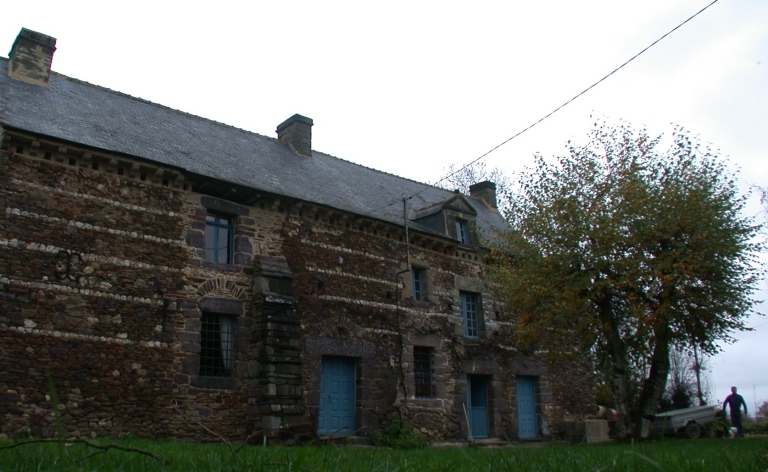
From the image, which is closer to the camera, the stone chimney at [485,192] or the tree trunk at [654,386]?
the tree trunk at [654,386]

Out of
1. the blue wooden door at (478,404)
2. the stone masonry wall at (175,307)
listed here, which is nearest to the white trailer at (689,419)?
the blue wooden door at (478,404)

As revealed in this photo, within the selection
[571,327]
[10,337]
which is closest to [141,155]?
[10,337]

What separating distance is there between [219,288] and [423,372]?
20.9 ft

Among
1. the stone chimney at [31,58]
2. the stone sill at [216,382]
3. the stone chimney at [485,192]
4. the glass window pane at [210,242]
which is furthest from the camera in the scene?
the stone chimney at [485,192]

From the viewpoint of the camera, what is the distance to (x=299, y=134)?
1972cm

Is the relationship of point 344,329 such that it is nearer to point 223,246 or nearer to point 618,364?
point 223,246

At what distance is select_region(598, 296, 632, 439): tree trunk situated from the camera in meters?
15.8

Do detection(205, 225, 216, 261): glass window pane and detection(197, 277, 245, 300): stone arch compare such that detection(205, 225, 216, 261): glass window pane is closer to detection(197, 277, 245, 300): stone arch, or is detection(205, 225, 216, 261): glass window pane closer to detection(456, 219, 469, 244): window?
detection(197, 277, 245, 300): stone arch

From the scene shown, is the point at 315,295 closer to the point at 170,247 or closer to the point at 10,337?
the point at 170,247

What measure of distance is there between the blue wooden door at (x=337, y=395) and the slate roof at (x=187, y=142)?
389 centimetres

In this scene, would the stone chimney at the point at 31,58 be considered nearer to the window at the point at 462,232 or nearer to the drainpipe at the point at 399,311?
the drainpipe at the point at 399,311

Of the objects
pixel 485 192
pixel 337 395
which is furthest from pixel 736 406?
pixel 485 192

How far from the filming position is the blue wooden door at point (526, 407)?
19234 millimetres

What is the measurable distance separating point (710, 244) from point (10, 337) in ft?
47.2
